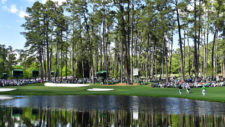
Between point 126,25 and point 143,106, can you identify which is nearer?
point 143,106

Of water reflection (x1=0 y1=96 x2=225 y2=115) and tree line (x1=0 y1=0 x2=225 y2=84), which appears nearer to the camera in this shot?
water reflection (x1=0 y1=96 x2=225 y2=115)

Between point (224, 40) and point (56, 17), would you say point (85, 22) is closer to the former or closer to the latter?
point (56, 17)

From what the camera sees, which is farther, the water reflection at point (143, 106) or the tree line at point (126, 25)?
the tree line at point (126, 25)

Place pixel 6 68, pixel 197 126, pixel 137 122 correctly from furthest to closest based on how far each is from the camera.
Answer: pixel 6 68, pixel 137 122, pixel 197 126

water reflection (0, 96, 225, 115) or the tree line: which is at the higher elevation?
the tree line

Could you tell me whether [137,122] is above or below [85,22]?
below

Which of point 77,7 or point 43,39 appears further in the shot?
point 43,39

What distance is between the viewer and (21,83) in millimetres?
62000

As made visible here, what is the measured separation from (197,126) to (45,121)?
804 cm

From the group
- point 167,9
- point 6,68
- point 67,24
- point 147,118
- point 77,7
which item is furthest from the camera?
point 6,68

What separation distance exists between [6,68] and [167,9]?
87.5 metres

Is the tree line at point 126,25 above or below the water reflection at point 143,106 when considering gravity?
above

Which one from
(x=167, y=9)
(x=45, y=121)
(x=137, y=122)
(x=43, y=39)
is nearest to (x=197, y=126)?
(x=137, y=122)

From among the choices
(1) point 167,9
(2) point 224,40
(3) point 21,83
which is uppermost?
(1) point 167,9
